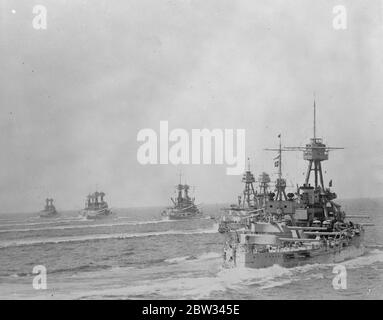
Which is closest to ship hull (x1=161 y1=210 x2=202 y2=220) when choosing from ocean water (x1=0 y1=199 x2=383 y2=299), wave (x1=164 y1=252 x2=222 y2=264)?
ocean water (x1=0 y1=199 x2=383 y2=299)

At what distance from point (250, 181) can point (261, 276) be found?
1313 inches

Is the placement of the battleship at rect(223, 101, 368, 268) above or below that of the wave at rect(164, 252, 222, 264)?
above

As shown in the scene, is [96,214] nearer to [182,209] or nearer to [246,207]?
[182,209]

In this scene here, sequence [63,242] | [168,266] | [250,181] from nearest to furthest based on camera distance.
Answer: [168,266], [63,242], [250,181]

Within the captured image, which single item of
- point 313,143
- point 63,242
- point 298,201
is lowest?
point 63,242

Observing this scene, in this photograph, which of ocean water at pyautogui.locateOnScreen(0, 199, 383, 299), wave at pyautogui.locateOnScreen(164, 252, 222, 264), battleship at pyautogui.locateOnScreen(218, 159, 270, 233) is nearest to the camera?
ocean water at pyautogui.locateOnScreen(0, 199, 383, 299)

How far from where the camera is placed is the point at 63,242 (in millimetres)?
47188

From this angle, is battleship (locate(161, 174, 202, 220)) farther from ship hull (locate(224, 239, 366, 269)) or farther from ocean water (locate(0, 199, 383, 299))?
ship hull (locate(224, 239, 366, 269))

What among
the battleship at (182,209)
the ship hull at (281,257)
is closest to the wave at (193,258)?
the ship hull at (281,257)

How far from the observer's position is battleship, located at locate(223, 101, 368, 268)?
2608 centimetres

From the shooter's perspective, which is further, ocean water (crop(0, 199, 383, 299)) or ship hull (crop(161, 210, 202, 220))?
ship hull (crop(161, 210, 202, 220))
